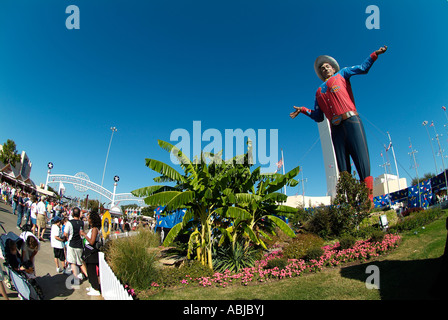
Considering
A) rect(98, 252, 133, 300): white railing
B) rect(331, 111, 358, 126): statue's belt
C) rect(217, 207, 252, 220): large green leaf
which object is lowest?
rect(98, 252, 133, 300): white railing

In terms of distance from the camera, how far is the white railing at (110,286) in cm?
381

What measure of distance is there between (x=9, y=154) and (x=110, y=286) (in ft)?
149

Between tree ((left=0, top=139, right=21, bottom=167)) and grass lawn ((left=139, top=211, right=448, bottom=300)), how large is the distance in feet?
141

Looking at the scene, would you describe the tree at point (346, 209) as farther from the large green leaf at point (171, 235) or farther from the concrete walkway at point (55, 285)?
the concrete walkway at point (55, 285)

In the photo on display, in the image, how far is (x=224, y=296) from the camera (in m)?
6.50

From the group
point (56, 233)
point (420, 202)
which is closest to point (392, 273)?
point (56, 233)

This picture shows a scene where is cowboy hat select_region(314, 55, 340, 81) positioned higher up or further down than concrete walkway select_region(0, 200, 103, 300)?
higher up

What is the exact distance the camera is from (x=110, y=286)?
15.0 feet

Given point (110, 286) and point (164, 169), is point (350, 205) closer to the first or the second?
point (164, 169)

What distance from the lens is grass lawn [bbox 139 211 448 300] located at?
488 cm

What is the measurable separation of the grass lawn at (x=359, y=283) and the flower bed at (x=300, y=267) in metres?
0.28

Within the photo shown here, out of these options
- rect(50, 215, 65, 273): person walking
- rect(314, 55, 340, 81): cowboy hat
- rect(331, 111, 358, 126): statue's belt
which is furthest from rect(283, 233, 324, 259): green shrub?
rect(314, 55, 340, 81): cowboy hat

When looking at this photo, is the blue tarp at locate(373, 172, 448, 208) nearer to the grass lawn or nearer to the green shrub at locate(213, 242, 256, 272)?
the grass lawn
